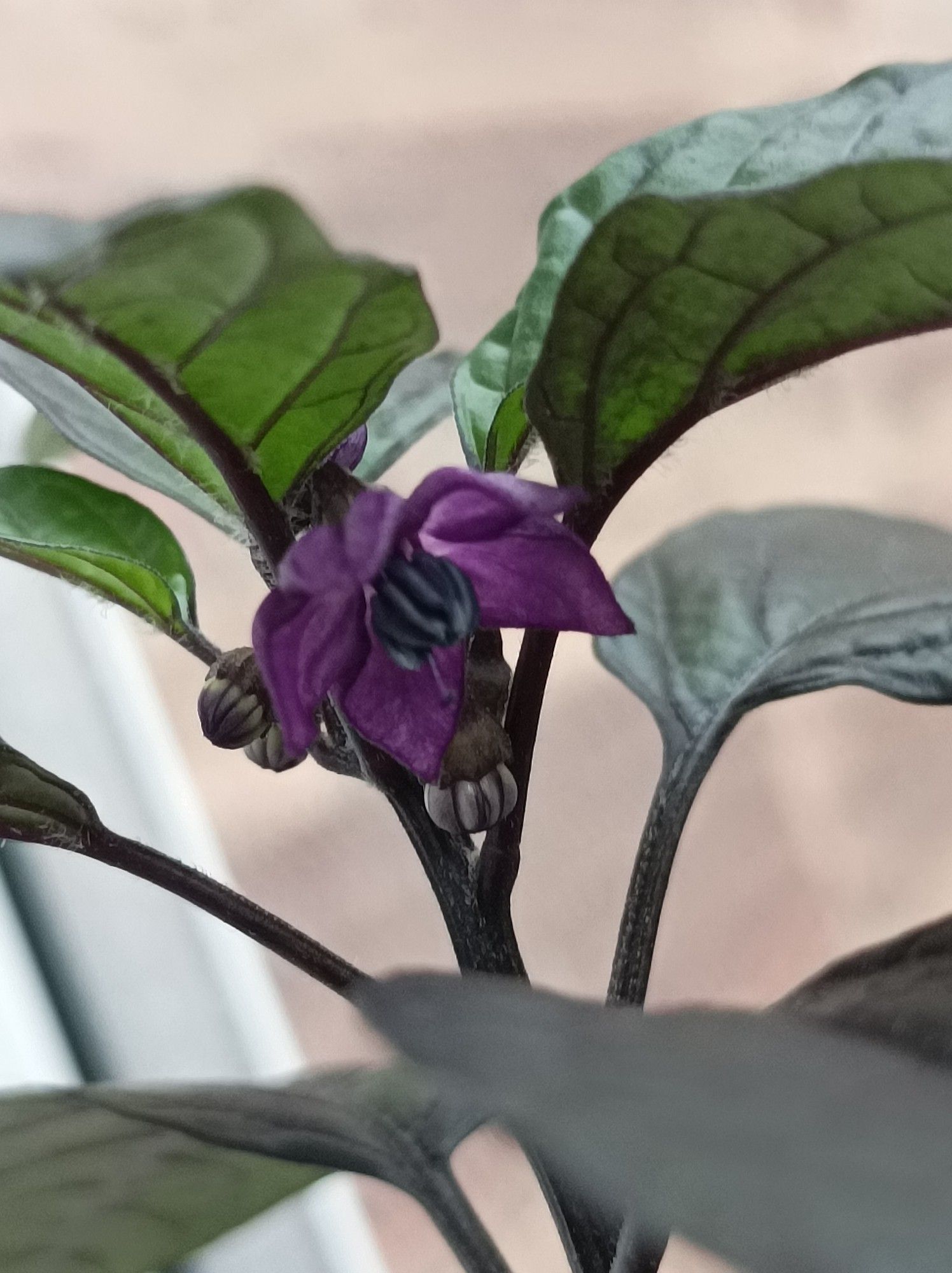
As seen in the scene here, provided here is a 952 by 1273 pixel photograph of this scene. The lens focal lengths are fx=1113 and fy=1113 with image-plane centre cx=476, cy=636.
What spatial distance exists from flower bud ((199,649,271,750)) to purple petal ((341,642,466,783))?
0.04 metres

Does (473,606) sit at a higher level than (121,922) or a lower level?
higher

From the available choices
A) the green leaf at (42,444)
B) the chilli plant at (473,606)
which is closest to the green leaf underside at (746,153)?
the chilli plant at (473,606)

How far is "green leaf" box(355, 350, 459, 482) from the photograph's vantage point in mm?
477

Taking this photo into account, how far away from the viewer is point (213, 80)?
30.9 inches

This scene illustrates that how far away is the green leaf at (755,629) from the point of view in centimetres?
37

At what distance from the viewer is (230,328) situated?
0.24 m

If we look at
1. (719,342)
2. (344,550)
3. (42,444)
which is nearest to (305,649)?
(344,550)

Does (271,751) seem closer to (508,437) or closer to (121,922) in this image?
(508,437)

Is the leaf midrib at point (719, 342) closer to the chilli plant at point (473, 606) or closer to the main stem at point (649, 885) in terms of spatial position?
the chilli plant at point (473, 606)

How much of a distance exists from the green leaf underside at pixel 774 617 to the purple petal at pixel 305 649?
0.15 meters

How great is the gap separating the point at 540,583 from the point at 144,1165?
0.53 ft

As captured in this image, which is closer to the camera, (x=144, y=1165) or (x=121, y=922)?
(x=144, y=1165)

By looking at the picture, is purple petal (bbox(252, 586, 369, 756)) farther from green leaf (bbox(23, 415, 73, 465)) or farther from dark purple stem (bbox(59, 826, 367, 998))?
green leaf (bbox(23, 415, 73, 465))

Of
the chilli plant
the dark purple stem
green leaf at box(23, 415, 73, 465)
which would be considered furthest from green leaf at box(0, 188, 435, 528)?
green leaf at box(23, 415, 73, 465)
